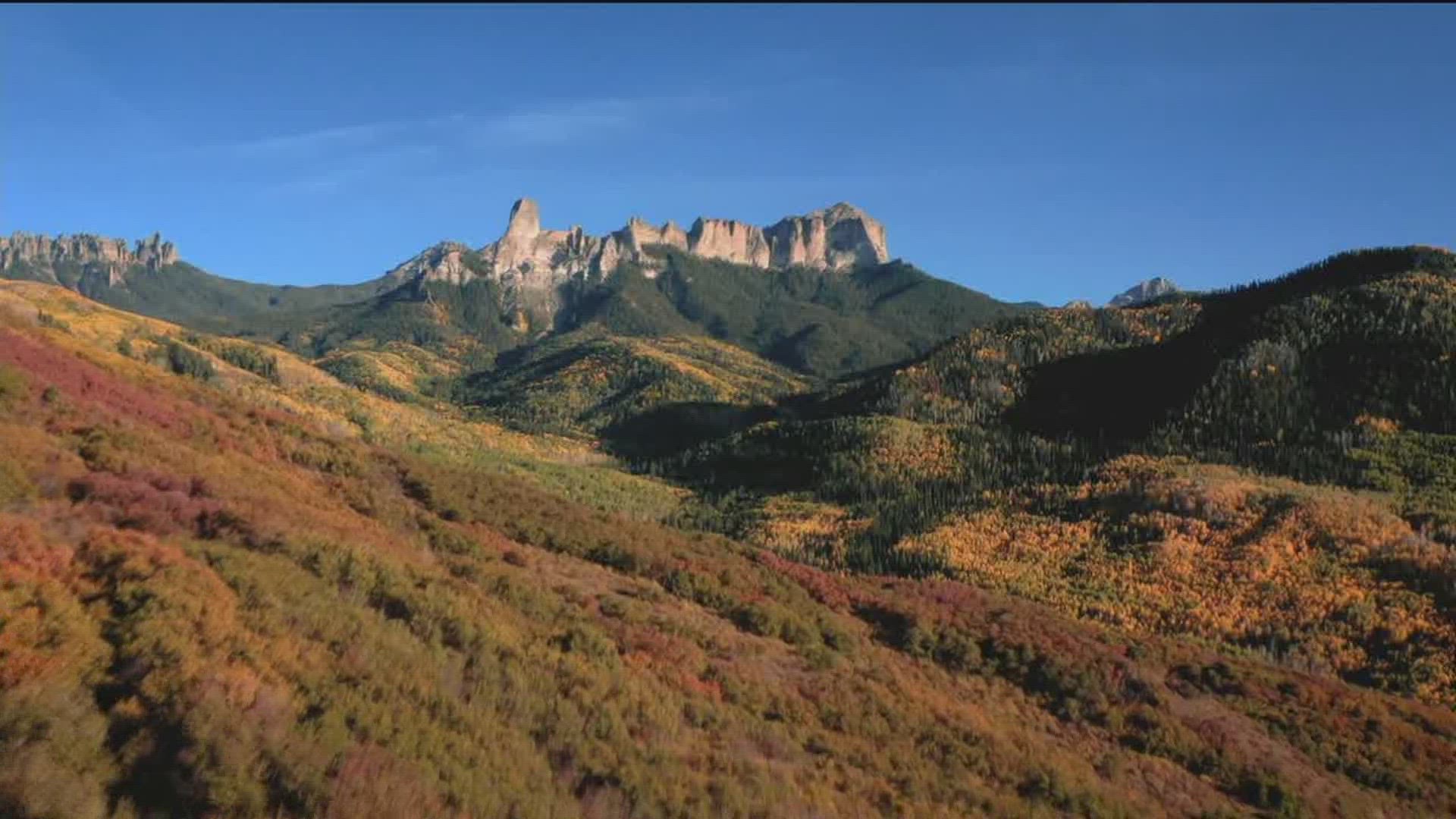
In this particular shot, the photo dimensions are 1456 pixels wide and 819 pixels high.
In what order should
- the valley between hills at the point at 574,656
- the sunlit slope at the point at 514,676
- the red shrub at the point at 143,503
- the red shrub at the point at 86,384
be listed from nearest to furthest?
the sunlit slope at the point at 514,676
the valley between hills at the point at 574,656
the red shrub at the point at 143,503
the red shrub at the point at 86,384

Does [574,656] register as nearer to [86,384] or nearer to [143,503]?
[143,503]

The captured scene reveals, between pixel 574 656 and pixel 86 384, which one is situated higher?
pixel 86 384

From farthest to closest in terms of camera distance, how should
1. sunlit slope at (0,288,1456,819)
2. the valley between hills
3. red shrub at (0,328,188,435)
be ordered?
red shrub at (0,328,188,435)
the valley between hills
sunlit slope at (0,288,1456,819)

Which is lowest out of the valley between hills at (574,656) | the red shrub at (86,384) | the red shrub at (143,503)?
the valley between hills at (574,656)

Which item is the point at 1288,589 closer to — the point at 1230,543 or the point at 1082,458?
the point at 1230,543

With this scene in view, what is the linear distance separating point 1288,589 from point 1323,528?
12895mm

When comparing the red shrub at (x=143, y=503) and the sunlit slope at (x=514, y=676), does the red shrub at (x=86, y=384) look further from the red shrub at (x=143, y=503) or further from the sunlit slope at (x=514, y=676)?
the red shrub at (x=143, y=503)

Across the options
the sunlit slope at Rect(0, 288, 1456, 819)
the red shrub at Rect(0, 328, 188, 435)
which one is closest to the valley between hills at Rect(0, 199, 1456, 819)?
the sunlit slope at Rect(0, 288, 1456, 819)

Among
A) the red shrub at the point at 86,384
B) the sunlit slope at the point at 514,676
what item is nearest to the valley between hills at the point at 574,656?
the sunlit slope at the point at 514,676

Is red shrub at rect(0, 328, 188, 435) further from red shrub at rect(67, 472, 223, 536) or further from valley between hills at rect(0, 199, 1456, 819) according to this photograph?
red shrub at rect(67, 472, 223, 536)

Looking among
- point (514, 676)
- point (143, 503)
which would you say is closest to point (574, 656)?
point (514, 676)

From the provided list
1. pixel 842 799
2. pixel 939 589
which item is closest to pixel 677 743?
pixel 842 799

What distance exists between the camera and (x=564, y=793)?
1122 cm

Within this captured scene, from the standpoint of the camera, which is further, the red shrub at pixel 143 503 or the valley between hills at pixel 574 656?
the red shrub at pixel 143 503
